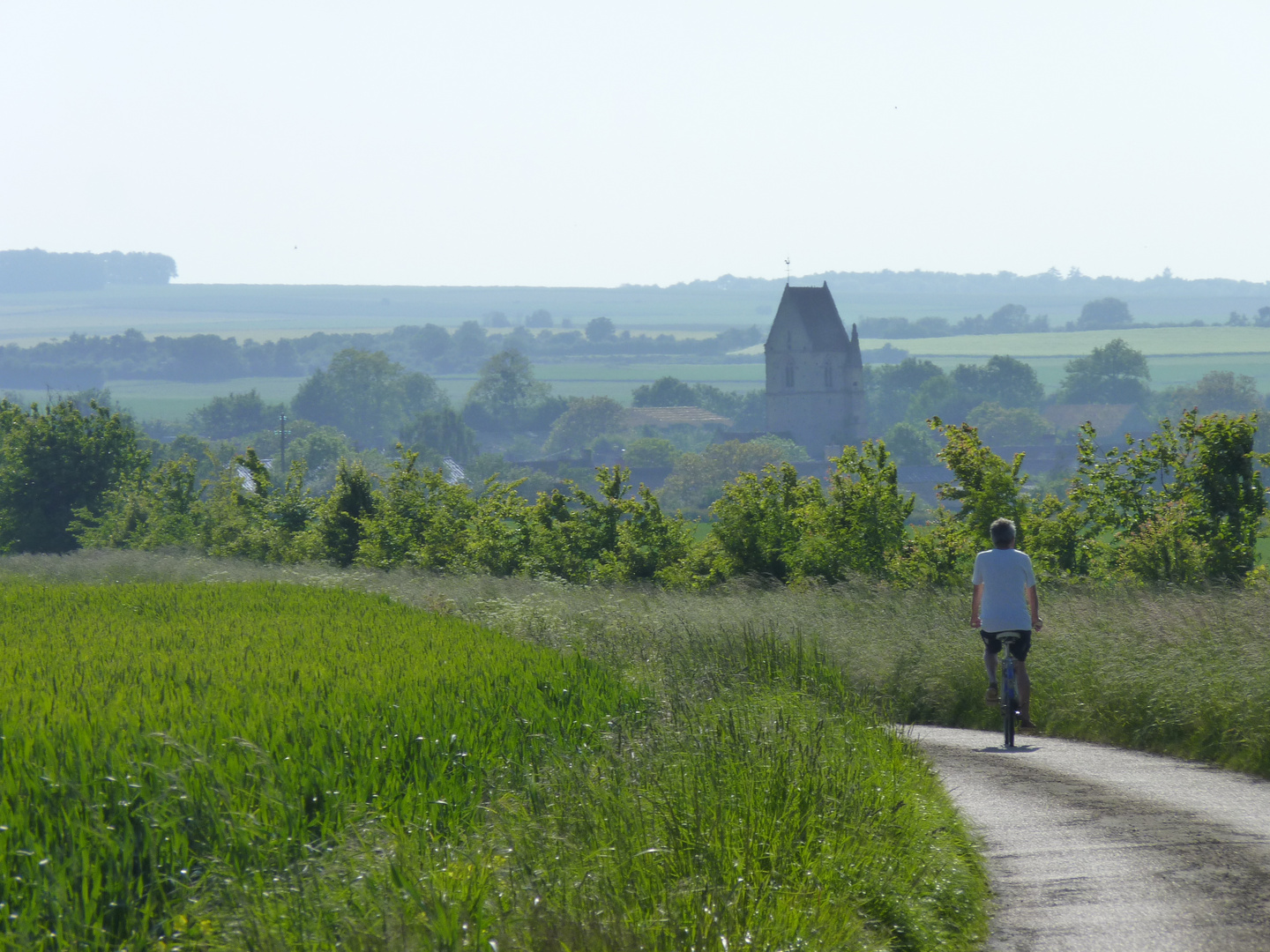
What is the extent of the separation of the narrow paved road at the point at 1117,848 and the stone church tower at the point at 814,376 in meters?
148

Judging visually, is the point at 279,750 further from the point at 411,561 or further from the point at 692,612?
the point at 411,561

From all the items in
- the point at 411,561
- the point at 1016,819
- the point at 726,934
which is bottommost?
the point at 411,561

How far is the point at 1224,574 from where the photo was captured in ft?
60.4

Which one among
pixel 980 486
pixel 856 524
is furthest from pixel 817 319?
pixel 980 486

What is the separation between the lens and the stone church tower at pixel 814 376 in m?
158

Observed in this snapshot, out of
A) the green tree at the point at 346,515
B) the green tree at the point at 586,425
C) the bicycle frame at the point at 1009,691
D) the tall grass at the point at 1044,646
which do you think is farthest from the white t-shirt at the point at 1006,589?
the green tree at the point at 586,425

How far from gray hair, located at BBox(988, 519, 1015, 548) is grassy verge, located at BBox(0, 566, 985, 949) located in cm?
166

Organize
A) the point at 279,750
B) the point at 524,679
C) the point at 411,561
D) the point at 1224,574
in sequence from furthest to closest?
1. the point at 411,561
2. the point at 1224,574
3. the point at 524,679
4. the point at 279,750

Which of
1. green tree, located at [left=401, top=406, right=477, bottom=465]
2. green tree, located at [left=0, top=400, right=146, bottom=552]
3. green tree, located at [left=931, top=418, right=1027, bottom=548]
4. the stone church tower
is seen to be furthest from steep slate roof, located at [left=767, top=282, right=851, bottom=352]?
green tree, located at [left=931, top=418, right=1027, bottom=548]

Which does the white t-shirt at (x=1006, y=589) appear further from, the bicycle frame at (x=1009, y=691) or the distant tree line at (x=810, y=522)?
the distant tree line at (x=810, y=522)

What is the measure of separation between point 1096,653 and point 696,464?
117 m

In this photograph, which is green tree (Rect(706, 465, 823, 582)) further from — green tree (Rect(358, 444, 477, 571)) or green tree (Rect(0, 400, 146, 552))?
green tree (Rect(0, 400, 146, 552))

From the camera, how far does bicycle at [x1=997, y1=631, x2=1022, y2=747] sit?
32.6 feet

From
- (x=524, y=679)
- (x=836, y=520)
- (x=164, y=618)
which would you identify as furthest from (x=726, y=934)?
(x=836, y=520)
